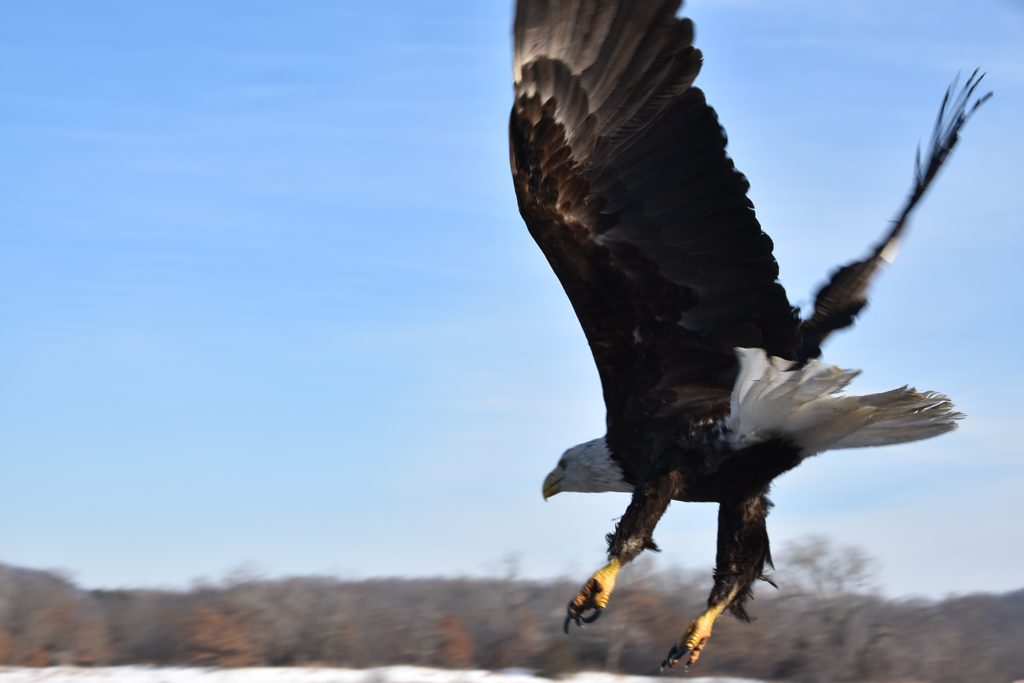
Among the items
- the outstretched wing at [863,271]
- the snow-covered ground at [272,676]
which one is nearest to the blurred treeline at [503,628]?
the snow-covered ground at [272,676]

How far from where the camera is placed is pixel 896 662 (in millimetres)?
22953

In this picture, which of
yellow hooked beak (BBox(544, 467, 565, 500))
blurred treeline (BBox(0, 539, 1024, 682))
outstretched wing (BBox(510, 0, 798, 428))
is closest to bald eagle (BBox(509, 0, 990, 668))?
outstretched wing (BBox(510, 0, 798, 428))

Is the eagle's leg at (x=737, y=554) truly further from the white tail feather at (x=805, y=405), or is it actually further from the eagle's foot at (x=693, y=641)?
the white tail feather at (x=805, y=405)

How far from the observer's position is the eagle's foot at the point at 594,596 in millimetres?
5148

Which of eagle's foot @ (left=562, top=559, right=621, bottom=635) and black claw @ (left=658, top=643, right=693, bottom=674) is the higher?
eagle's foot @ (left=562, top=559, right=621, bottom=635)

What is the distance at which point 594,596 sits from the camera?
517 cm

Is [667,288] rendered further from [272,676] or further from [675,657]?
[272,676]

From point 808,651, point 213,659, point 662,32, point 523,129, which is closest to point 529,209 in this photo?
point 523,129

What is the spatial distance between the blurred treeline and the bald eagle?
53.9 feet

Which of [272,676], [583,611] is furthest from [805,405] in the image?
[272,676]

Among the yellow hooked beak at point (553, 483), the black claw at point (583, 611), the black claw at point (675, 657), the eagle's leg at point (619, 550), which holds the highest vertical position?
the yellow hooked beak at point (553, 483)

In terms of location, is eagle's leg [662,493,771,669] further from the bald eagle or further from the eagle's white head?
the eagle's white head

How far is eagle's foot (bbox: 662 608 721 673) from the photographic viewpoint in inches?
A: 210

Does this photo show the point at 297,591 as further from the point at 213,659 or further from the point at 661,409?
the point at 661,409
